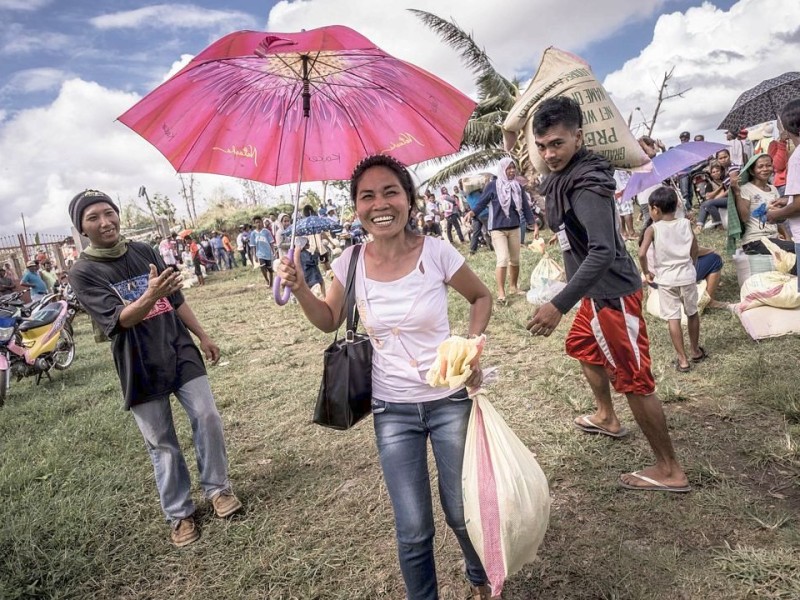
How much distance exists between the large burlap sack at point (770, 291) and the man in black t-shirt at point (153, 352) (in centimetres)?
464

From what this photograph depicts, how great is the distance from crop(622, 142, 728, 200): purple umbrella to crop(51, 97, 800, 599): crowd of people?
4.40 ft

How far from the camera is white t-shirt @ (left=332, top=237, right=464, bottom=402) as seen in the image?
1945 mm

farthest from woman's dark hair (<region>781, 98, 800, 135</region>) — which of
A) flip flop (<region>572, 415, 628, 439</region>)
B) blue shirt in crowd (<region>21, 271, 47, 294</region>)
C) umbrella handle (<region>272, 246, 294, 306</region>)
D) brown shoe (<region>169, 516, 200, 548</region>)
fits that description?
blue shirt in crowd (<region>21, 271, 47, 294</region>)

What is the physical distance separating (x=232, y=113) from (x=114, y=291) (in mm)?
1148

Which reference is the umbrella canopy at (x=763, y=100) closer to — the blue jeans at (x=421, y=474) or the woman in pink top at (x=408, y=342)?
the woman in pink top at (x=408, y=342)

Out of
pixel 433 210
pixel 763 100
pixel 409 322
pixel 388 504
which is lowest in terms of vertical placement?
pixel 388 504

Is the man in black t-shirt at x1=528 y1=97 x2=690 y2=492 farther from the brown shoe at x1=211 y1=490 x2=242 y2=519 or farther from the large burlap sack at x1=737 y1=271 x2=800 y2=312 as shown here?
the large burlap sack at x1=737 y1=271 x2=800 y2=312

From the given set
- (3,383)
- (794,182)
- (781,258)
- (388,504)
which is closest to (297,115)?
(388,504)

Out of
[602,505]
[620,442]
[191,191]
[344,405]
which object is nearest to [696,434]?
[620,442]

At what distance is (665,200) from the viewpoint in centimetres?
414

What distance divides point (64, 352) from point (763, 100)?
11.5m

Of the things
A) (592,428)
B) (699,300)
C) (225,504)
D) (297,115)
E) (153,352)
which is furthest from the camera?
(699,300)

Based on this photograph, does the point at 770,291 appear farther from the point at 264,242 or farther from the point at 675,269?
the point at 264,242

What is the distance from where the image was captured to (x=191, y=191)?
4059cm
